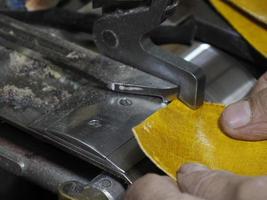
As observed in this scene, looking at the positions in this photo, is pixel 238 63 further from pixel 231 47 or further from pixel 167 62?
pixel 167 62

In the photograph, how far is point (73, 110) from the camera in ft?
3.05

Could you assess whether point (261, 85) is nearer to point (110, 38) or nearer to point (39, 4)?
point (110, 38)

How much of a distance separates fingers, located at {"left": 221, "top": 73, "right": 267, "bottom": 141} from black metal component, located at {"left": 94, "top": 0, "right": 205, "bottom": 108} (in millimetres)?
58

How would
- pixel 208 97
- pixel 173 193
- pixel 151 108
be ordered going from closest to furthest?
1. pixel 173 193
2. pixel 151 108
3. pixel 208 97

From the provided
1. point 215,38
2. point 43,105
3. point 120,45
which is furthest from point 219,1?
point 43,105

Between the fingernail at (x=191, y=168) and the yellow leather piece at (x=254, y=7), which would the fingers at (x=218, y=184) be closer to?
the fingernail at (x=191, y=168)

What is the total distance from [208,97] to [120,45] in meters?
0.24

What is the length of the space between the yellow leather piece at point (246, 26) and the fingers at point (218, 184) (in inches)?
15.0

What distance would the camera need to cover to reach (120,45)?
3.26 ft

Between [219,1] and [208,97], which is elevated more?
[219,1]

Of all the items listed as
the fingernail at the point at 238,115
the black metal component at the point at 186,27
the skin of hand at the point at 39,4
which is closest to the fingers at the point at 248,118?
the fingernail at the point at 238,115

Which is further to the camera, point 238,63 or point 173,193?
point 238,63

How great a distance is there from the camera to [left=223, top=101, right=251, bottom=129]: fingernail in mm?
897

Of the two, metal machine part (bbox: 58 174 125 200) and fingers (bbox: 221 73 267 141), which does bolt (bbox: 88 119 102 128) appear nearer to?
metal machine part (bbox: 58 174 125 200)
